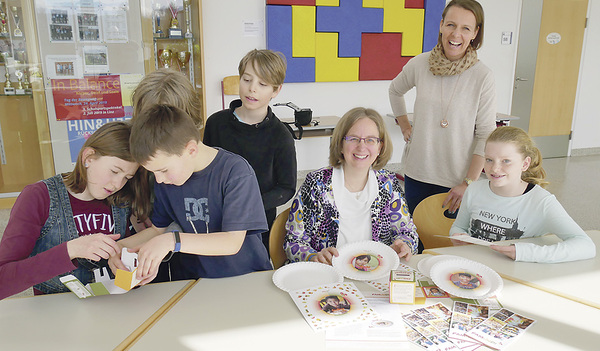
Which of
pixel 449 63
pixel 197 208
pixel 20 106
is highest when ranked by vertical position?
pixel 449 63

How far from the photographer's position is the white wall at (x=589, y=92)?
234 inches

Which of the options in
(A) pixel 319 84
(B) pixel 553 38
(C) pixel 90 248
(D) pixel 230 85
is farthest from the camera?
(B) pixel 553 38

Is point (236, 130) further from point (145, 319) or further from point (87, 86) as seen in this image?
point (87, 86)

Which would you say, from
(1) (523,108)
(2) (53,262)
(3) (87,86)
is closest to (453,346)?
(2) (53,262)

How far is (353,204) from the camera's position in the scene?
1.85m

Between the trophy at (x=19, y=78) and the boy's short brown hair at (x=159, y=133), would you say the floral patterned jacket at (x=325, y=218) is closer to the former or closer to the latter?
the boy's short brown hair at (x=159, y=133)

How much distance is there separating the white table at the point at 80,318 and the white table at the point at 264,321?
0.20 feet

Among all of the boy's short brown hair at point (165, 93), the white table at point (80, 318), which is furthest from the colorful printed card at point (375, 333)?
the boy's short brown hair at point (165, 93)

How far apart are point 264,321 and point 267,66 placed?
112 centimetres

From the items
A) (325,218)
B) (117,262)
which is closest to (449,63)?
(325,218)

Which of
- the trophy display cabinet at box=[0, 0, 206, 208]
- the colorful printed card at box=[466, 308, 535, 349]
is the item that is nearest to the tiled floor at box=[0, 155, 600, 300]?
the trophy display cabinet at box=[0, 0, 206, 208]

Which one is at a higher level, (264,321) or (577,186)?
(264,321)

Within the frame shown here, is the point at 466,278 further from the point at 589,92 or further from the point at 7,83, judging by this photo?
the point at 589,92

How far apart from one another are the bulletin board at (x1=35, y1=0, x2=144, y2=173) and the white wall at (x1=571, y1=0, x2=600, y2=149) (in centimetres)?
557
